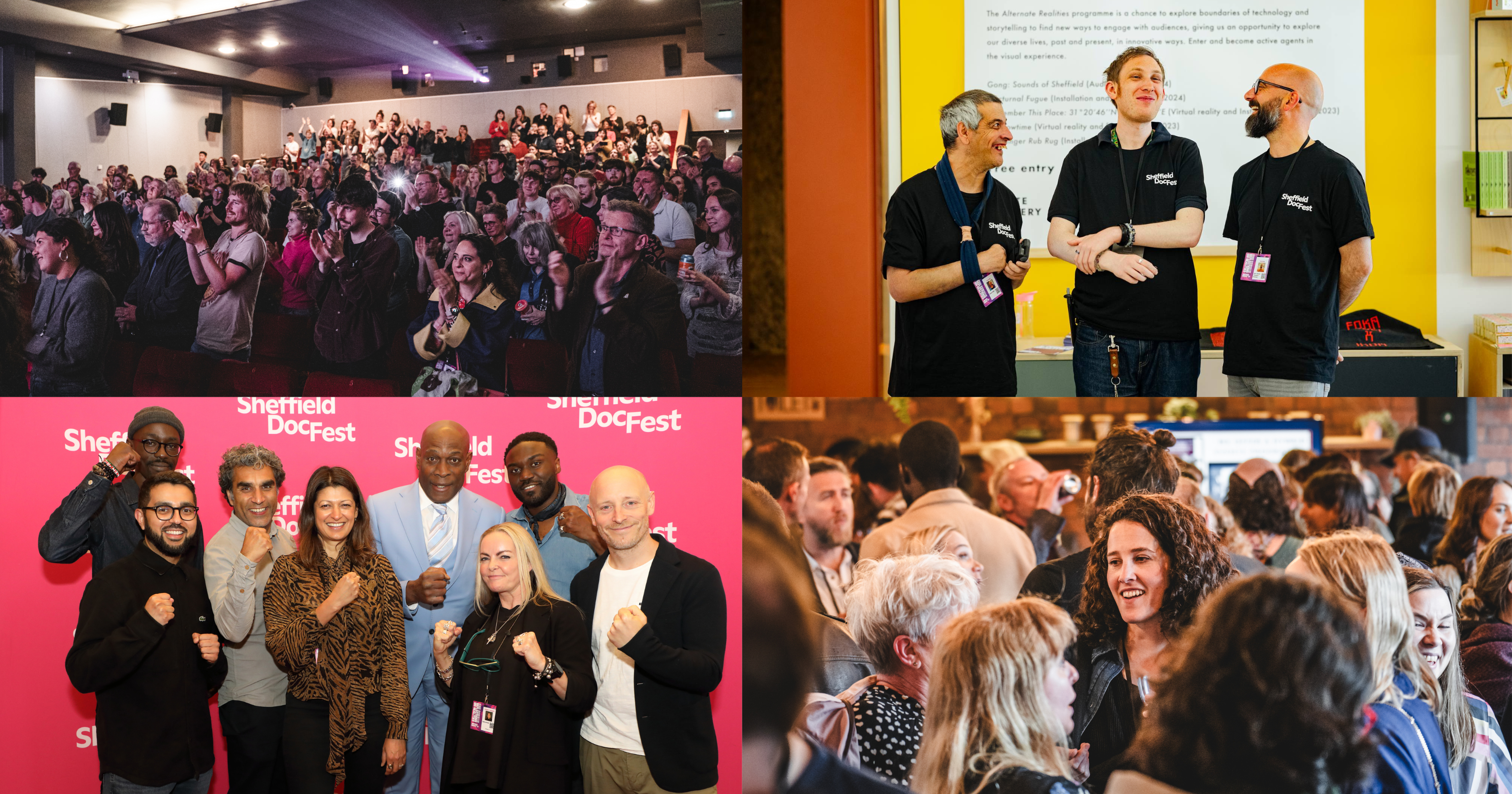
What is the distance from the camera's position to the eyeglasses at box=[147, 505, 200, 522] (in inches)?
120

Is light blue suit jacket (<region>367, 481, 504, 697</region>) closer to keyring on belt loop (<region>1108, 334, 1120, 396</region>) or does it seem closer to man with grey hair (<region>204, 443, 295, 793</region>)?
man with grey hair (<region>204, 443, 295, 793</region>)

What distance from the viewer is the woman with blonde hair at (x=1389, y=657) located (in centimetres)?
301

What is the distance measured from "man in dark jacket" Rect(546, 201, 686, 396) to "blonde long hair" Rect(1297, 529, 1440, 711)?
2.19 meters

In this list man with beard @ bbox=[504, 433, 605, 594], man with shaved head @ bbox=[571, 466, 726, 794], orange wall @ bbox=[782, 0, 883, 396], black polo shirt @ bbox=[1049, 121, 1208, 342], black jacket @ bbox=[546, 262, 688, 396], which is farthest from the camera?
orange wall @ bbox=[782, 0, 883, 396]

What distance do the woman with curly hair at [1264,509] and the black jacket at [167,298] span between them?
11.9 ft

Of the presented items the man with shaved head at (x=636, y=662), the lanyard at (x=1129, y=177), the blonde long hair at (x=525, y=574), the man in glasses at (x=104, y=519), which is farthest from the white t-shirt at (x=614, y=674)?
the lanyard at (x=1129, y=177)

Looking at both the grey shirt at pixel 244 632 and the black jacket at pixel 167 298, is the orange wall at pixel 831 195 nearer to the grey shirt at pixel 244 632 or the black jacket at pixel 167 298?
the grey shirt at pixel 244 632

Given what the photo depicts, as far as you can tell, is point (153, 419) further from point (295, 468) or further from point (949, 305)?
point (949, 305)

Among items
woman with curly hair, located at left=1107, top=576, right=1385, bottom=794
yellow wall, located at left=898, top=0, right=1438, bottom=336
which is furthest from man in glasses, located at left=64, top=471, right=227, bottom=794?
yellow wall, located at left=898, top=0, right=1438, bottom=336

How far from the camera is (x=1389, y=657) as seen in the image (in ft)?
9.95

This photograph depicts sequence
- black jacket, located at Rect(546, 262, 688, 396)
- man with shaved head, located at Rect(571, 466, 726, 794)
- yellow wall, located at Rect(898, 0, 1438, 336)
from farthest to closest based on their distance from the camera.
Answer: yellow wall, located at Rect(898, 0, 1438, 336) → black jacket, located at Rect(546, 262, 688, 396) → man with shaved head, located at Rect(571, 466, 726, 794)

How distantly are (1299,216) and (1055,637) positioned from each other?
1502mm

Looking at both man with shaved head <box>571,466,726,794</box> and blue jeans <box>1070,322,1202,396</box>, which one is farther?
blue jeans <box>1070,322,1202,396</box>

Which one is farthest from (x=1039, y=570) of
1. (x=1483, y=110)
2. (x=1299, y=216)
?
(x=1483, y=110)
